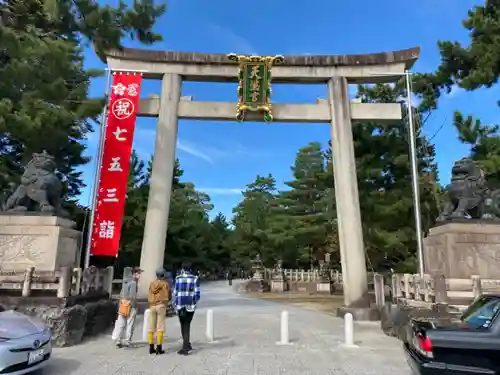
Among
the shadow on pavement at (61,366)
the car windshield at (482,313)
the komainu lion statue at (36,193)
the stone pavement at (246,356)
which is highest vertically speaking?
the komainu lion statue at (36,193)

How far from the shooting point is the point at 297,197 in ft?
117

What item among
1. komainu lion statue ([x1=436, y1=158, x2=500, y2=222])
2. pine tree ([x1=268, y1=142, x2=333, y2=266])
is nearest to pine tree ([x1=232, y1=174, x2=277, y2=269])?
pine tree ([x1=268, y1=142, x2=333, y2=266])

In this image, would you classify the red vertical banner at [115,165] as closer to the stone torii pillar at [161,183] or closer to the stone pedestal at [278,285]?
the stone torii pillar at [161,183]

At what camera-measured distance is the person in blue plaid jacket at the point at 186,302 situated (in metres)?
7.11

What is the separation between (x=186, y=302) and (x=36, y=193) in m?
5.28

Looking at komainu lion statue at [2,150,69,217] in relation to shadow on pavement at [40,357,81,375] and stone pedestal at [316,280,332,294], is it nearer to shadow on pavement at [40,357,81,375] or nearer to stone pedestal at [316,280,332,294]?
shadow on pavement at [40,357,81,375]

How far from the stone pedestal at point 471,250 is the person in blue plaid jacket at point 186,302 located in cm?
623

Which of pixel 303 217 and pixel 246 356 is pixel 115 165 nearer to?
pixel 246 356

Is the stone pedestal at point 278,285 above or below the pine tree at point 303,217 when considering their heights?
below

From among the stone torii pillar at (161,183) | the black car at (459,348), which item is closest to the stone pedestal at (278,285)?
the stone torii pillar at (161,183)

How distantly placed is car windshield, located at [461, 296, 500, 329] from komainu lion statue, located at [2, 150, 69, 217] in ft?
Result: 29.6

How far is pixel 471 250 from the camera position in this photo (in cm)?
969

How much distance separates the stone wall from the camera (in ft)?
25.3

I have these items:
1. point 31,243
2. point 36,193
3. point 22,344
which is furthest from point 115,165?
point 22,344
